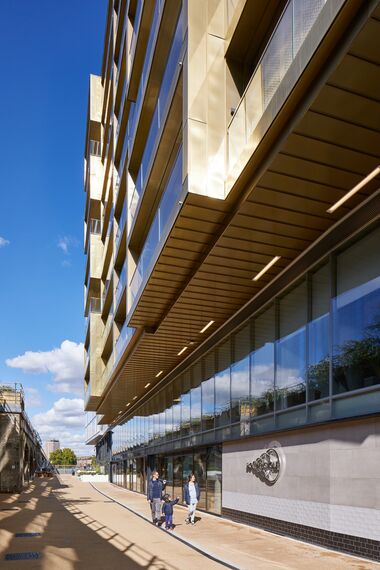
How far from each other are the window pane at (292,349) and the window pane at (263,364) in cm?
54

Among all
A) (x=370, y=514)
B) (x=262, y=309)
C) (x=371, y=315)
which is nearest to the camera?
(x=370, y=514)

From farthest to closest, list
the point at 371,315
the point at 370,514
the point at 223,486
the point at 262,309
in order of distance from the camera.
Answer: the point at 223,486 → the point at 262,309 → the point at 371,315 → the point at 370,514

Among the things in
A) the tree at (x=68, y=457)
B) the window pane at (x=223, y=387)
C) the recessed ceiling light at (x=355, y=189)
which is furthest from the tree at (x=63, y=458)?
the recessed ceiling light at (x=355, y=189)

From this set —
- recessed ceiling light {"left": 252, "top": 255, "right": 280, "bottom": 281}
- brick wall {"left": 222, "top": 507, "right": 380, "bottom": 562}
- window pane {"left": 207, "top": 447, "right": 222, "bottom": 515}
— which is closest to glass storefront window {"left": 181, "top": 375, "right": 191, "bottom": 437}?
window pane {"left": 207, "top": 447, "right": 222, "bottom": 515}

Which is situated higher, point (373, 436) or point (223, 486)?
point (373, 436)

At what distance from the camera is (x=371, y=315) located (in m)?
11.2

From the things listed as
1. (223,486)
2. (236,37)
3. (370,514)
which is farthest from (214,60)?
(223,486)

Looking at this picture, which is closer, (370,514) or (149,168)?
(370,514)

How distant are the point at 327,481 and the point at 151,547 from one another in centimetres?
440

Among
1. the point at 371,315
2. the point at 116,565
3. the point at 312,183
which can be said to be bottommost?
the point at 116,565

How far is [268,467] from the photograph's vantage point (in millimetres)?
14672

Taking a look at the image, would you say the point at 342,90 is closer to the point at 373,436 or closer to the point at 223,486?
the point at 373,436

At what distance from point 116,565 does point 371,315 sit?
6.89 metres

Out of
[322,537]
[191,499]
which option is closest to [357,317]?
[322,537]
